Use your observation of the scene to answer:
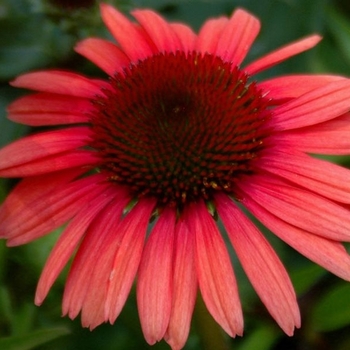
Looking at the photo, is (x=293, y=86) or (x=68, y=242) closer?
(x=68, y=242)

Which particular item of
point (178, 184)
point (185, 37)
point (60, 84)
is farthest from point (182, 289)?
point (185, 37)

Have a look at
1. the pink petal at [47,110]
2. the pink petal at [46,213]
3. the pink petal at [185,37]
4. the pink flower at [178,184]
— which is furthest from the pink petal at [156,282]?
the pink petal at [185,37]

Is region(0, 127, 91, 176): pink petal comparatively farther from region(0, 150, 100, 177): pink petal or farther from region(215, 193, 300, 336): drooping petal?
region(215, 193, 300, 336): drooping petal

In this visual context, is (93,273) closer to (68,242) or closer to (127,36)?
(68,242)

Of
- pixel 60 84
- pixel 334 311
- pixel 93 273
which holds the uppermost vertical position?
pixel 60 84

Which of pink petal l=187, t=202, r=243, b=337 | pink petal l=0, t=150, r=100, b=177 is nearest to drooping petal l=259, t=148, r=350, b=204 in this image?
pink petal l=187, t=202, r=243, b=337

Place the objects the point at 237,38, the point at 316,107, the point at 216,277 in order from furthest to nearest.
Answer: the point at 237,38 < the point at 316,107 < the point at 216,277
